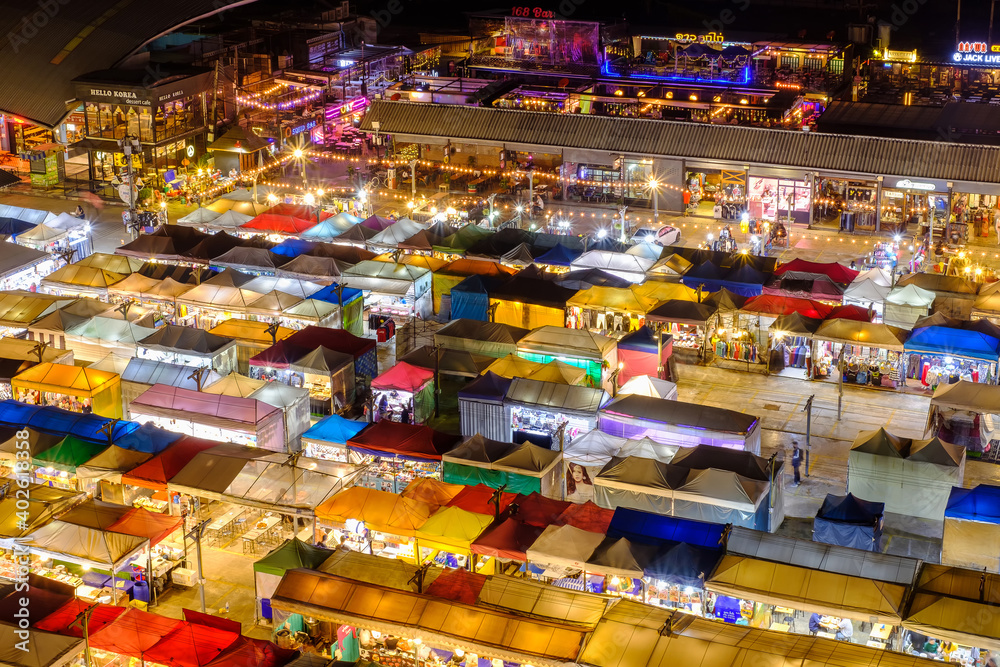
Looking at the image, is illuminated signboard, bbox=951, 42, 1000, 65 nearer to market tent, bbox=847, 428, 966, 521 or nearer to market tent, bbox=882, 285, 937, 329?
market tent, bbox=882, 285, 937, 329

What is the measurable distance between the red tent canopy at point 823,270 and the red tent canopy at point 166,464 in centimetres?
1990

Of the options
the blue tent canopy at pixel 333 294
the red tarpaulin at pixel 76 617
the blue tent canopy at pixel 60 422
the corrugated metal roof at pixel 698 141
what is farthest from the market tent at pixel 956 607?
the corrugated metal roof at pixel 698 141

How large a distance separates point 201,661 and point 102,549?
440 cm

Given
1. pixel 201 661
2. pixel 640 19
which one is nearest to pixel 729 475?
pixel 201 661

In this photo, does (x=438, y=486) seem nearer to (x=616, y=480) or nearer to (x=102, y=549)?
(x=616, y=480)

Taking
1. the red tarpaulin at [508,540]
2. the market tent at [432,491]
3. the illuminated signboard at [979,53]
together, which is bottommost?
the red tarpaulin at [508,540]

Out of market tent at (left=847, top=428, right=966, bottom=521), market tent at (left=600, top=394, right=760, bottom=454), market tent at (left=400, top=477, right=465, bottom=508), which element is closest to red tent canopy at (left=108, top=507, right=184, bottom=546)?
market tent at (left=400, top=477, right=465, bottom=508)

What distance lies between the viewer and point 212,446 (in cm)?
2698

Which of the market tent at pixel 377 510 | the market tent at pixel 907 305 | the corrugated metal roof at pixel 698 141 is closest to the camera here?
the market tent at pixel 377 510

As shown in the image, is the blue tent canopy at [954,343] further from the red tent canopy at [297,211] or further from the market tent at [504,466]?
the red tent canopy at [297,211]

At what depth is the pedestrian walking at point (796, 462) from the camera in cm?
2823

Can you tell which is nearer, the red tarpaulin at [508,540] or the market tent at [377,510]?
the red tarpaulin at [508,540]

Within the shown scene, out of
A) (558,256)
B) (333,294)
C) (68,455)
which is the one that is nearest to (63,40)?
(333,294)

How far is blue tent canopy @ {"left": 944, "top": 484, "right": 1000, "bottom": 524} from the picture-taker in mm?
24281
